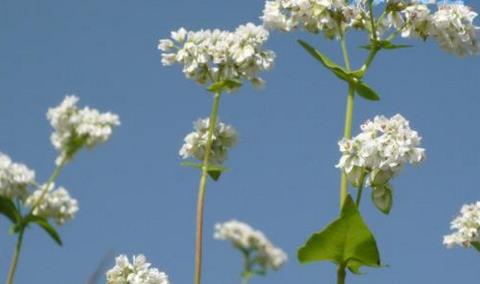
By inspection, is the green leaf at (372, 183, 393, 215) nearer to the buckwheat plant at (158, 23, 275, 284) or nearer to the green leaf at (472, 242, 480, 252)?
the buckwheat plant at (158, 23, 275, 284)

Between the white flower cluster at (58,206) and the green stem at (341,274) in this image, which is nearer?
the green stem at (341,274)

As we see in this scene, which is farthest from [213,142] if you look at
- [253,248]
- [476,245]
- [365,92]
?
[253,248]

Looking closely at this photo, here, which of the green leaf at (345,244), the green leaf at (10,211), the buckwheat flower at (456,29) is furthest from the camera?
the green leaf at (10,211)

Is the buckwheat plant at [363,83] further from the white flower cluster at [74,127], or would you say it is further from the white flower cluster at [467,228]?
the white flower cluster at [74,127]

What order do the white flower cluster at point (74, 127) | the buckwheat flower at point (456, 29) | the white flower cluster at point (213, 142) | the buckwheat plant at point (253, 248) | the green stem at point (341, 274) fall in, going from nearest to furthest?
the green stem at point (341, 274) → the buckwheat flower at point (456, 29) → the white flower cluster at point (213, 142) → the white flower cluster at point (74, 127) → the buckwheat plant at point (253, 248)

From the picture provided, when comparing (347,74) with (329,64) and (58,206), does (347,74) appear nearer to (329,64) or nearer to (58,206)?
(329,64)

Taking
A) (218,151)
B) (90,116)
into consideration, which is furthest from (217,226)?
(218,151)

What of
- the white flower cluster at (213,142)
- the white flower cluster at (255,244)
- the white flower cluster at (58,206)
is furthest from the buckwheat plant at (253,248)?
the white flower cluster at (213,142)
